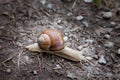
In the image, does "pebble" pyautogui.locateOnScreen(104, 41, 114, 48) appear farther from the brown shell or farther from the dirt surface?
the brown shell

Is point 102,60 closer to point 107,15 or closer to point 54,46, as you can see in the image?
point 54,46

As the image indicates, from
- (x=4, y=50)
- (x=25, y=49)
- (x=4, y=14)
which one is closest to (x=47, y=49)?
(x=25, y=49)

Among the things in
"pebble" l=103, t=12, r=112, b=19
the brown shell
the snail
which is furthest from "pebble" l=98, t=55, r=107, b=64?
"pebble" l=103, t=12, r=112, b=19

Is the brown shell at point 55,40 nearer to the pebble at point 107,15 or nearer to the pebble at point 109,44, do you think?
the pebble at point 109,44

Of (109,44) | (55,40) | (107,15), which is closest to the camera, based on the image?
(55,40)

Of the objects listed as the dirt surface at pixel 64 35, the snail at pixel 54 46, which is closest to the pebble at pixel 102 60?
the dirt surface at pixel 64 35

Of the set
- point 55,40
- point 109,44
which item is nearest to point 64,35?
point 55,40
